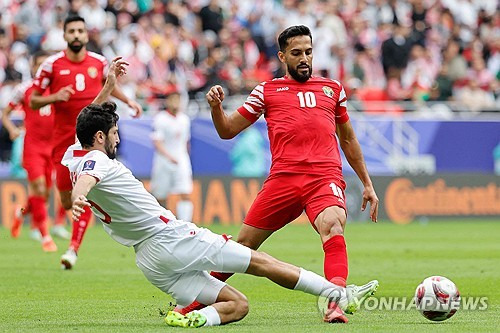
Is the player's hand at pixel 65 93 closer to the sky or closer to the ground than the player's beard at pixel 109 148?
closer to the sky

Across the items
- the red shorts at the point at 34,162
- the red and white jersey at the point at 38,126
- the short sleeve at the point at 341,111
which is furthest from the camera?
the red and white jersey at the point at 38,126

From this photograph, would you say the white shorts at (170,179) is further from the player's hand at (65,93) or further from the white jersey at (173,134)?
the player's hand at (65,93)

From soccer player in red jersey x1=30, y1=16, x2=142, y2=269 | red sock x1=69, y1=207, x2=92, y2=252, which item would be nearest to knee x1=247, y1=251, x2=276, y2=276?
red sock x1=69, y1=207, x2=92, y2=252

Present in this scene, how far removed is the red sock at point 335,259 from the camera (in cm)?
944

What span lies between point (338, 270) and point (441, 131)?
17170 millimetres

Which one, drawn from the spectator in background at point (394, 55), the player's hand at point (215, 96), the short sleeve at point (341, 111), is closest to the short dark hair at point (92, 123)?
the player's hand at point (215, 96)

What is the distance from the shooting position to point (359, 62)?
91.5 feet

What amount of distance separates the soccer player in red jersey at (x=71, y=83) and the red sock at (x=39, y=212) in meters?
3.04

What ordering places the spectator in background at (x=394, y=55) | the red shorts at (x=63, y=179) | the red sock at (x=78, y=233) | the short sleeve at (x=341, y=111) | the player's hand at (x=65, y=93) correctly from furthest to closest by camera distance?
the spectator in background at (x=394, y=55), the red sock at (x=78, y=233), the red shorts at (x=63, y=179), the player's hand at (x=65, y=93), the short sleeve at (x=341, y=111)

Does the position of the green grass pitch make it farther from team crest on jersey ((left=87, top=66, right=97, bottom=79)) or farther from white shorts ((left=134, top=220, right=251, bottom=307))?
team crest on jersey ((left=87, top=66, right=97, bottom=79))

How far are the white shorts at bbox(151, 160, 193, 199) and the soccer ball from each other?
499 inches

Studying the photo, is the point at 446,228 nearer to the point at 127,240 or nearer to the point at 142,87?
the point at 142,87

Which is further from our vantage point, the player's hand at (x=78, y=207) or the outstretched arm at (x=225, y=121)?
the outstretched arm at (x=225, y=121)

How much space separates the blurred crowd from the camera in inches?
1006
